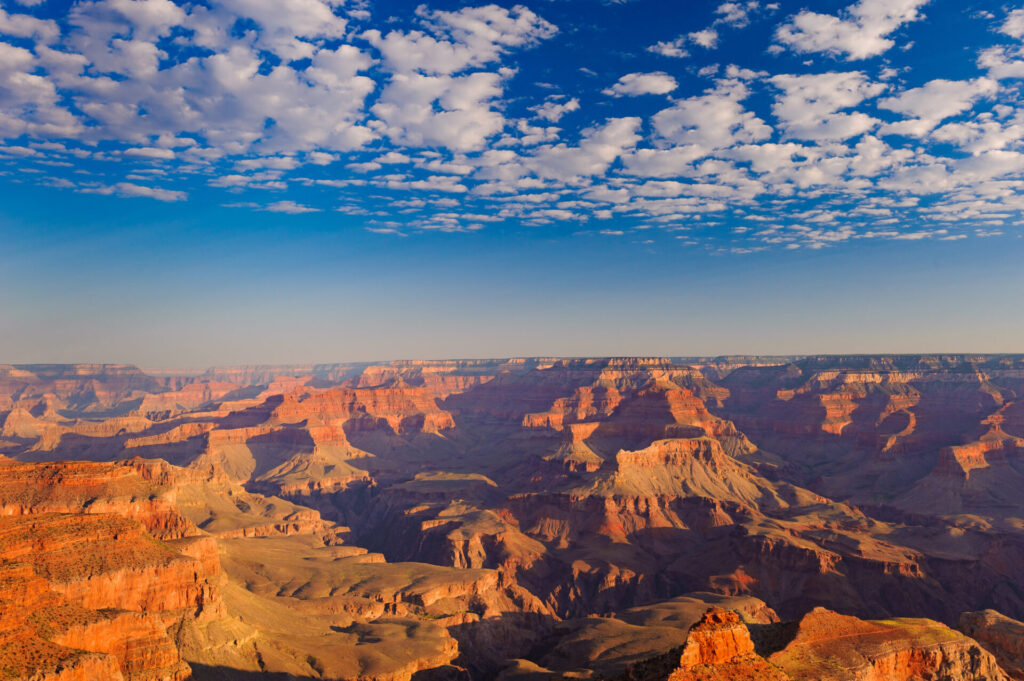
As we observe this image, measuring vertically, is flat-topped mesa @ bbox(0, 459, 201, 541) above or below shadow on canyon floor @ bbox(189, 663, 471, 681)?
above

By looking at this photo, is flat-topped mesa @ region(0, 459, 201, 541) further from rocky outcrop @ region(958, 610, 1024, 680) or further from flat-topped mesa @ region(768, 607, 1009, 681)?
rocky outcrop @ region(958, 610, 1024, 680)

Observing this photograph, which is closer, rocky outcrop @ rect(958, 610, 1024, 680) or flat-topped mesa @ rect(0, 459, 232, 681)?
flat-topped mesa @ rect(0, 459, 232, 681)

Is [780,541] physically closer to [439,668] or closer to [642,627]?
[642,627]

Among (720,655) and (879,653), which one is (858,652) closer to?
(879,653)

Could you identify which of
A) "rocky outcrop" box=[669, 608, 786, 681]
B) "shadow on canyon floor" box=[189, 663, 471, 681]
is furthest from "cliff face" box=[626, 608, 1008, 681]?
"shadow on canyon floor" box=[189, 663, 471, 681]

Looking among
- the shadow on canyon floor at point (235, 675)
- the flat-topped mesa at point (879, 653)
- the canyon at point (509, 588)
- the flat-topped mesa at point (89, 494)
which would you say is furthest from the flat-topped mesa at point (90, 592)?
the flat-topped mesa at point (879, 653)

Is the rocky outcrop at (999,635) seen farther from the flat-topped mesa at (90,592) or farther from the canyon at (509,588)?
the flat-topped mesa at (90,592)

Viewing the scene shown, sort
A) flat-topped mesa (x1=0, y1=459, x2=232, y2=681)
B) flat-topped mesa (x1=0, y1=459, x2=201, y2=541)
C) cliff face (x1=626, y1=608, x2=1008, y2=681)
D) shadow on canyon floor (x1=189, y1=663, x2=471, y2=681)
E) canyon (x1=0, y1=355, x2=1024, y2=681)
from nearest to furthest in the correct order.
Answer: cliff face (x1=626, y1=608, x2=1008, y2=681)
flat-topped mesa (x1=0, y1=459, x2=232, y2=681)
canyon (x1=0, y1=355, x2=1024, y2=681)
shadow on canyon floor (x1=189, y1=663, x2=471, y2=681)
flat-topped mesa (x1=0, y1=459, x2=201, y2=541)

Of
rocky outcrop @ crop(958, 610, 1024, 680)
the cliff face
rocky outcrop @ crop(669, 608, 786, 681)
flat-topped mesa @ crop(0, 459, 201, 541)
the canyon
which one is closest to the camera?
rocky outcrop @ crop(669, 608, 786, 681)

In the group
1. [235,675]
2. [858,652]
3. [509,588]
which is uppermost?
Answer: [858,652]

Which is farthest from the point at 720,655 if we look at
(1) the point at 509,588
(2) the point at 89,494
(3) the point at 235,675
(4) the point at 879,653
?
(2) the point at 89,494

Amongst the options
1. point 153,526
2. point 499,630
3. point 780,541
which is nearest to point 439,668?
point 499,630
